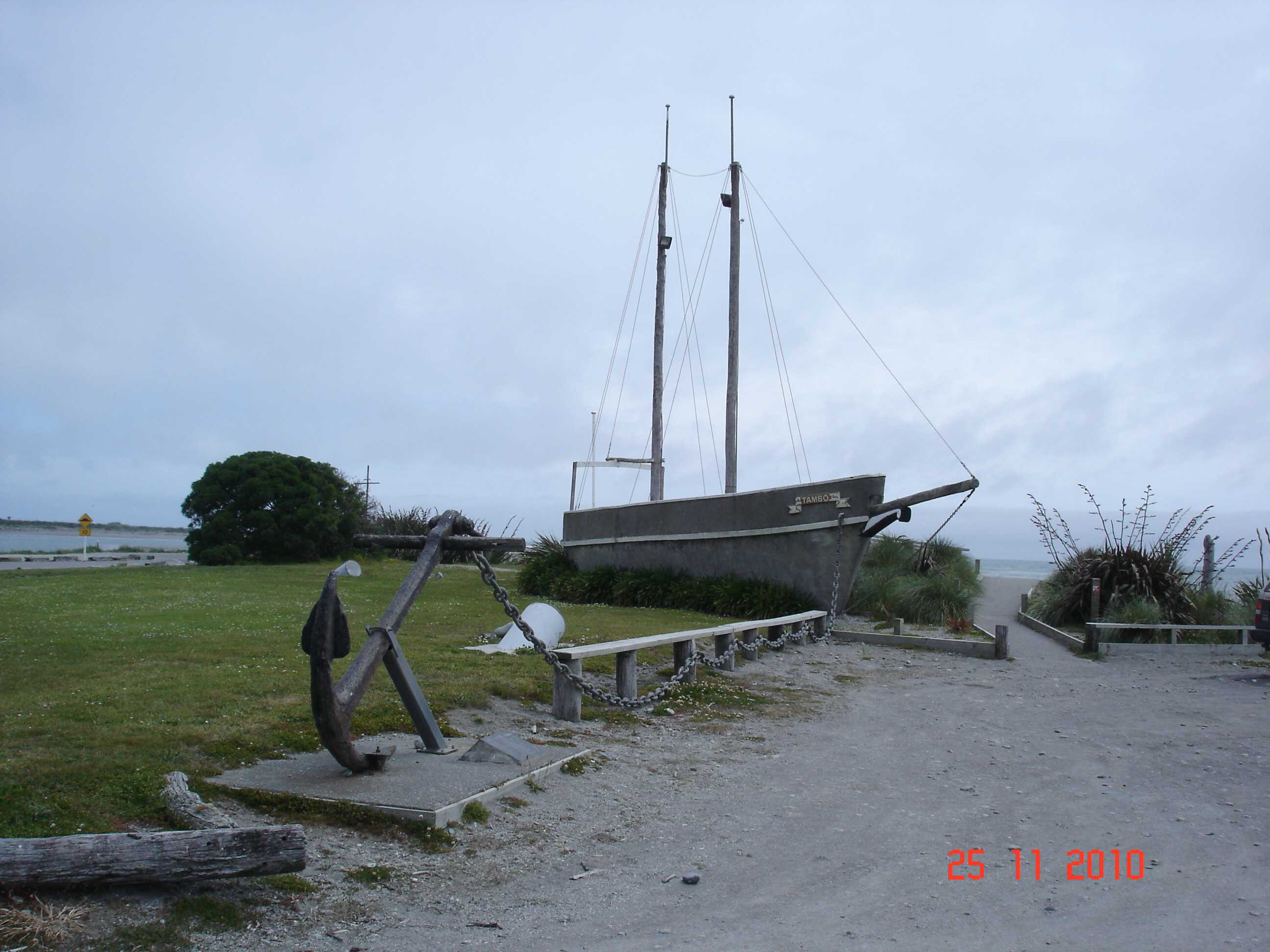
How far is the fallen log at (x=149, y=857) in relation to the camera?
3.25 m

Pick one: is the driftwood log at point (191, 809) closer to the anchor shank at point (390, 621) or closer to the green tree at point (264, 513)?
the anchor shank at point (390, 621)

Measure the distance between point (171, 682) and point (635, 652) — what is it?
367 centimetres

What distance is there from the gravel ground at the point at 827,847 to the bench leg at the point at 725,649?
168 cm

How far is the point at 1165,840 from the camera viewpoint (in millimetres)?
4758

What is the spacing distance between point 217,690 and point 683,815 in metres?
3.71

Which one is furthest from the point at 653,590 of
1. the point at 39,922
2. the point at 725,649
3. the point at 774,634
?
the point at 39,922

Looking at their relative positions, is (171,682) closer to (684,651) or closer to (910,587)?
(684,651)

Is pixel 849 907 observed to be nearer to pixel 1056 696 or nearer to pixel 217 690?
pixel 217 690

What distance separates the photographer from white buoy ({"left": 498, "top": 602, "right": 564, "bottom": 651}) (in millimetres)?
10188

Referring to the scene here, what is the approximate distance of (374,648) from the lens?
15.7 ft

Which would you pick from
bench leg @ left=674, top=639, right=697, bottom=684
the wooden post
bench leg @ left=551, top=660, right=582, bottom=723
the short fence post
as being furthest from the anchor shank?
the short fence post

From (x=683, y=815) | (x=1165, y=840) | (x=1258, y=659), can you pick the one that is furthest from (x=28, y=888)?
(x=1258, y=659)

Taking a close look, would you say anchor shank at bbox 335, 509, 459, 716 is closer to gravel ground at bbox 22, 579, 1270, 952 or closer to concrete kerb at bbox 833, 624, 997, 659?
gravel ground at bbox 22, 579, 1270, 952
